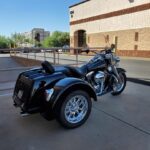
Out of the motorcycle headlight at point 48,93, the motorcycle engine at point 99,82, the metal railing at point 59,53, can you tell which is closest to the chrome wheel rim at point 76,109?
the motorcycle headlight at point 48,93

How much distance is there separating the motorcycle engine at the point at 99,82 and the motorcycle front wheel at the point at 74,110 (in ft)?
2.78

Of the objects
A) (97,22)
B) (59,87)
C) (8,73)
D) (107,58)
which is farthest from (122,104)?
(97,22)

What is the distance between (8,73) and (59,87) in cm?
401

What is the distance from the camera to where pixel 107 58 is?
4.07 meters

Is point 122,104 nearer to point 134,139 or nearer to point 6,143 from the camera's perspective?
point 134,139

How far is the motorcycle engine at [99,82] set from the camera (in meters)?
3.93

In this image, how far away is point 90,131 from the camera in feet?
9.41

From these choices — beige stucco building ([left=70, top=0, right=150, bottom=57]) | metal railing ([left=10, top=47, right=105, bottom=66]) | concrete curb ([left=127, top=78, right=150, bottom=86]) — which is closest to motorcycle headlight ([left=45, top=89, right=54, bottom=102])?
metal railing ([left=10, top=47, right=105, bottom=66])

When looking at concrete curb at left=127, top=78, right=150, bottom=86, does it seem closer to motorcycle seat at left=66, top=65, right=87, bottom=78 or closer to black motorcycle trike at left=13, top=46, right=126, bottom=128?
motorcycle seat at left=66, top=65, right=87, bottom=78

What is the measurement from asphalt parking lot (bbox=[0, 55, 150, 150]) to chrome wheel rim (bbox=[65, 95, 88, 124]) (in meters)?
0.15

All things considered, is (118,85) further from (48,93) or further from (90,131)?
(48,93)

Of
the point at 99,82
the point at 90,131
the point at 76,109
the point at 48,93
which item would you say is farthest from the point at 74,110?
the point at 99,82

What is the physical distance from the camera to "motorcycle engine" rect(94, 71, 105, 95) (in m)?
3.93

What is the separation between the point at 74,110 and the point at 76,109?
0.12ft
